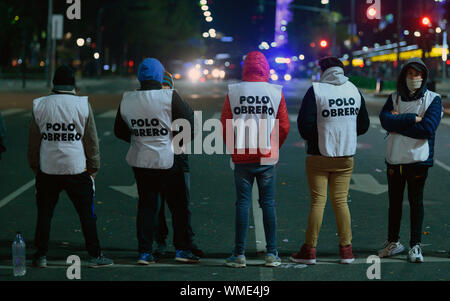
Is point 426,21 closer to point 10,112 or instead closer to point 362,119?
point 10,112

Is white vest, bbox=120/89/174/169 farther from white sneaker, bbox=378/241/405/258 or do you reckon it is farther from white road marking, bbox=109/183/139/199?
white road marking, bbox=109/183/139/199

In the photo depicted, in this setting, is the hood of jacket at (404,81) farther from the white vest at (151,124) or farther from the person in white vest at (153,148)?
the white vest at (151,124)

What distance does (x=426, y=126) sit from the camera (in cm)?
782

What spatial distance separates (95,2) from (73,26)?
25.8ft

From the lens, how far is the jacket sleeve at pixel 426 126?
783 cm

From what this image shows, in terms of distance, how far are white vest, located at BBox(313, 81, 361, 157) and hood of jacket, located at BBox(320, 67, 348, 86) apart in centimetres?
4

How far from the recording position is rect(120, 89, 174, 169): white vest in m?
7.45

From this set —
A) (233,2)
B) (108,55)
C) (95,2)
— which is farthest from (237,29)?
(95,2)

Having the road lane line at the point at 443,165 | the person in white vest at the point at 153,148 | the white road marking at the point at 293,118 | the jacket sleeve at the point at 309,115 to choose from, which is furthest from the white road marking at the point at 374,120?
the person in white vest at the point at 153,148

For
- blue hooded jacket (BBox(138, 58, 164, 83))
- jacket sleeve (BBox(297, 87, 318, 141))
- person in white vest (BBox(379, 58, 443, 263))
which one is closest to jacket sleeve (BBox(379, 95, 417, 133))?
person in white vest (BBox(379, 58, 443, 263))

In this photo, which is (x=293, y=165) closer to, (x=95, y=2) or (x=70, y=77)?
(x=70, y=77)

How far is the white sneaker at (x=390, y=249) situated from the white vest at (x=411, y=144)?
2.56ft

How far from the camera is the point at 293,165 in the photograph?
15.3m

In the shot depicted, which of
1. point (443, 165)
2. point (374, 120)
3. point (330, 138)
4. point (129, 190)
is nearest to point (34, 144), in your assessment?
point (330, 138)
